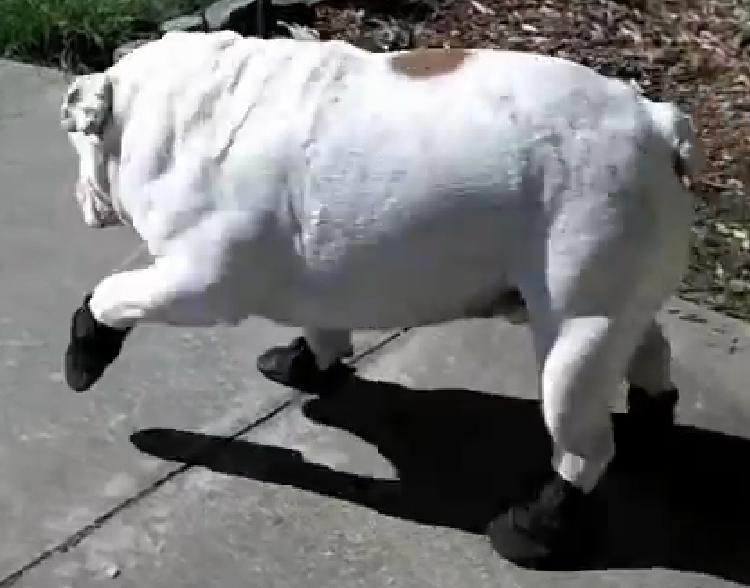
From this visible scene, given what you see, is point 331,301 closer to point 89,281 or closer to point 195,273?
point 195,273

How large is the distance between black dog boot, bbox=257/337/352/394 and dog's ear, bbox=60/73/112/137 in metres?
0.91

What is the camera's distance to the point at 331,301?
10.2ft

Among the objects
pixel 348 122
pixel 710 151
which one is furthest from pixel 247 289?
pixel 710 151

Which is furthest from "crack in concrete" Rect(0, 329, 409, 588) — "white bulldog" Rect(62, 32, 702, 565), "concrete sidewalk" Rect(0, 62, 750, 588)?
"white bulldog" Rect(62, 32, 702, 565)

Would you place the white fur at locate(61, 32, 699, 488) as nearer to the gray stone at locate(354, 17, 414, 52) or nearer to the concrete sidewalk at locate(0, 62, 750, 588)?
the concrete sidewalk at locate(0, 62, 750, 588)

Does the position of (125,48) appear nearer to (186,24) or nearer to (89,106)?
(186,24)

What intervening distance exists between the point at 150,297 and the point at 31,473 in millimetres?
639

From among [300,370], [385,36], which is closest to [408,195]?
[300,370]

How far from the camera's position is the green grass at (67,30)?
217 inches

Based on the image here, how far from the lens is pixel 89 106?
3.13 meters

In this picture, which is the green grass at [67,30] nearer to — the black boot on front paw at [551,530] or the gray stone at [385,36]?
the gray stone at [385,36]

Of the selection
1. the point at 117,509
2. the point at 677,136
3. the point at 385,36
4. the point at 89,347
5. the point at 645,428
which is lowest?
the point at 117,509

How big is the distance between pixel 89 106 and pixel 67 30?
2528 millimetres

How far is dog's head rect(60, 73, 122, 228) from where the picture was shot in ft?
10.3
